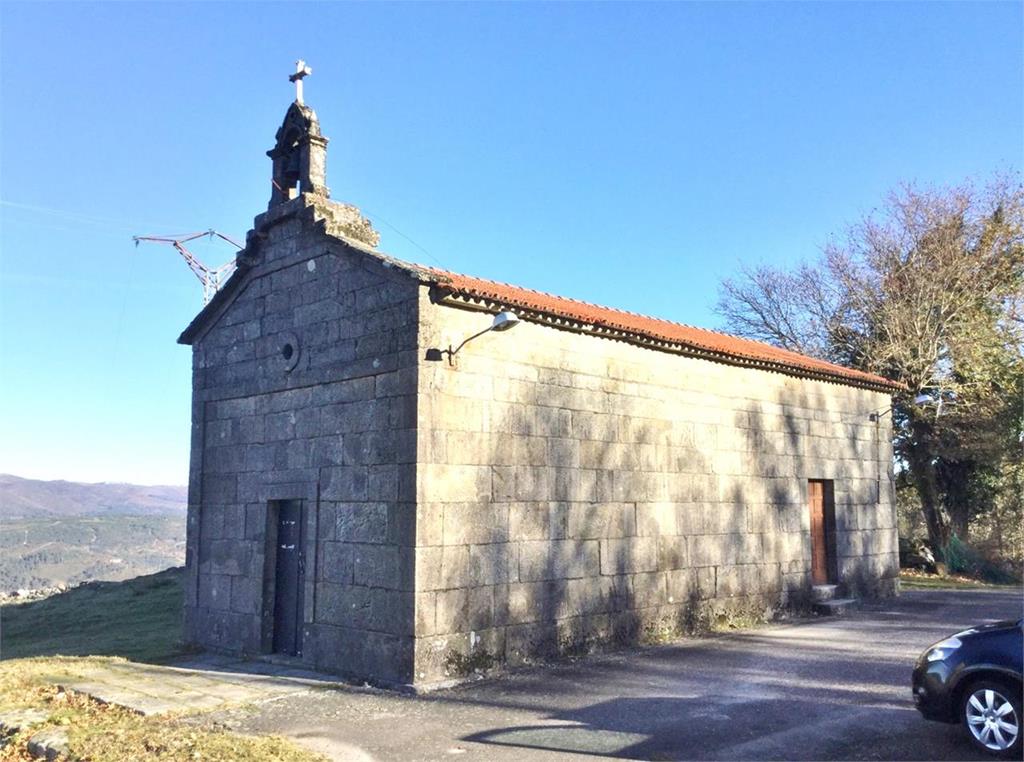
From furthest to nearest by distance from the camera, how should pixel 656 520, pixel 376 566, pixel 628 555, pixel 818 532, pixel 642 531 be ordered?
pixel 818 532 → pixel 656 520 → pixel 642 531 → pixel 628 555 → pixel 376 566

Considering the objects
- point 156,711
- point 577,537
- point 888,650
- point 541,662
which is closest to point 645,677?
point 541,662

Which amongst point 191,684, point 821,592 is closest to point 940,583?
point 821,592

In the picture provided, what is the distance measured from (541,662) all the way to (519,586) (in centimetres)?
98

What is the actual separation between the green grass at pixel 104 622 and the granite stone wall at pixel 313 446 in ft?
4.71

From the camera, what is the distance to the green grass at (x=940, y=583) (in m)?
19.0

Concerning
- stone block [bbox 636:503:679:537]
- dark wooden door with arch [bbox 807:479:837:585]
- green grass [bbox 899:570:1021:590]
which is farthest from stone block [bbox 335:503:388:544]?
green grass [bbox 899:570:1021:590]

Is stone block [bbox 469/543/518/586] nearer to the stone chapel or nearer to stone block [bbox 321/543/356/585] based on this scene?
the stone chapel

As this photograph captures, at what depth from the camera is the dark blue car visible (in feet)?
19.5

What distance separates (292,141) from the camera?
39.6 ft

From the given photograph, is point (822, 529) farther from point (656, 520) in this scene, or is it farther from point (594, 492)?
point (594, 492)

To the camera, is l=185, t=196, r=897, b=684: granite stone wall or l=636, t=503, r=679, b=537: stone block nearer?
l=185, t=196, r=897, b=684: granite stone wall

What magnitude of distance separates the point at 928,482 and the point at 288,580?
19.3 metres

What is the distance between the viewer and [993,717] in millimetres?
6039

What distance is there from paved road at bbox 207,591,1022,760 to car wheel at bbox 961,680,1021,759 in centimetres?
16
